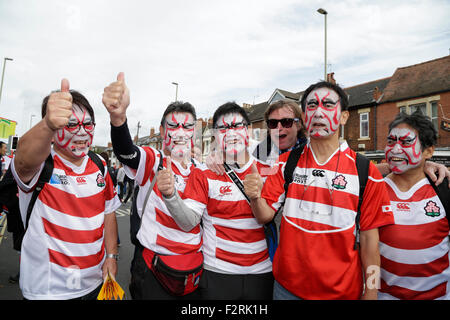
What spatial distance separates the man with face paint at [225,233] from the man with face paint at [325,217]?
0.20 meters

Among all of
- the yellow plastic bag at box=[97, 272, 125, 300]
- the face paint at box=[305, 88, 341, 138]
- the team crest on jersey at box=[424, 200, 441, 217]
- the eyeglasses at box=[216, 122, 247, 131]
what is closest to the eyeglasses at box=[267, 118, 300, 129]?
the eyeglasses at box=[216, 122, 247, 131]

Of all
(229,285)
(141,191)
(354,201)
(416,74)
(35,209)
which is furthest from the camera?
(416,74)

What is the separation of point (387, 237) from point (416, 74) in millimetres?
19068

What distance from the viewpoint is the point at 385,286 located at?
2219 millimetres

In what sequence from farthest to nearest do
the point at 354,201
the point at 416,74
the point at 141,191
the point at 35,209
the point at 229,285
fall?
the point at 416,74 → the point at 141,191 → the point at 229,285 → the point at 35,209 → the point at 354,201

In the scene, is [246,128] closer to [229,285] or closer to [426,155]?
[229,285]

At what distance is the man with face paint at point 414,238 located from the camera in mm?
2137

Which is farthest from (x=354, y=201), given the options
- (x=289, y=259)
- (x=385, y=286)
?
(x=385, y=286)

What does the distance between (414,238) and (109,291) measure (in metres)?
2.43

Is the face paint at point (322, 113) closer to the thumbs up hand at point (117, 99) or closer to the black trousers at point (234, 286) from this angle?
the black trousers at point (234, 286)

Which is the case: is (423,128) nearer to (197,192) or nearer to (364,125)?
(197,192)

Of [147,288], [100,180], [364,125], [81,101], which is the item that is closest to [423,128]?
[147,288]

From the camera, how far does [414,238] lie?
7.09 feet

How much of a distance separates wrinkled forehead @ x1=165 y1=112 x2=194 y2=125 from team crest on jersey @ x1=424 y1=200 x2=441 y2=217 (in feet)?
6.94
